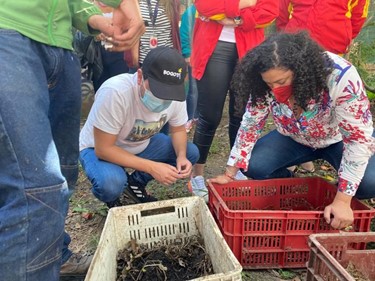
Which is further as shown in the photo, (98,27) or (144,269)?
(144,269)

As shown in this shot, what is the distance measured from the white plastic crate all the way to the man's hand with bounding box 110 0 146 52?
81cm

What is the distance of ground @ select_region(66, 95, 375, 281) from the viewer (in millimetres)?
2068

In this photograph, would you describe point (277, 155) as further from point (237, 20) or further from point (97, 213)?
point (97, 213)

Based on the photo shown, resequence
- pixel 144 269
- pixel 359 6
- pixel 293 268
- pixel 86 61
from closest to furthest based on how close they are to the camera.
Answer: pixel 144 269 < pixel 293 268 < pixel 359 6 < pixel 86 61

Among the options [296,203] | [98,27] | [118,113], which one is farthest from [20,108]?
[296,203]

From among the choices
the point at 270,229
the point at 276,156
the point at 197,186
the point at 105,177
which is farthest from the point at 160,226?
the point at 276,156

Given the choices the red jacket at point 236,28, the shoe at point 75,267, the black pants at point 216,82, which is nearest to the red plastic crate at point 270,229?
the black pants at point 216,82

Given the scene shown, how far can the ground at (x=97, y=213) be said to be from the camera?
2.07 meters

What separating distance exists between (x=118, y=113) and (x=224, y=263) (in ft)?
3.18

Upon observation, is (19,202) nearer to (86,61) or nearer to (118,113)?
(118,113)

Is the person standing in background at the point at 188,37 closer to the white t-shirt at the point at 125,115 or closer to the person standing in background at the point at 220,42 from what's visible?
the person standing in background at the point at 220,42

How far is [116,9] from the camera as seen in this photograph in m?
1.63

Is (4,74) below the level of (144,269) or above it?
above

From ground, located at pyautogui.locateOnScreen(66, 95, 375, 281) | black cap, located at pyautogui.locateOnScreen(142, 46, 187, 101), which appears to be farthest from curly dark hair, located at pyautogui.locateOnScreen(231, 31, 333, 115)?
ground, located at pyautogui.locateOnScreen(66, 95, 375, 281)
